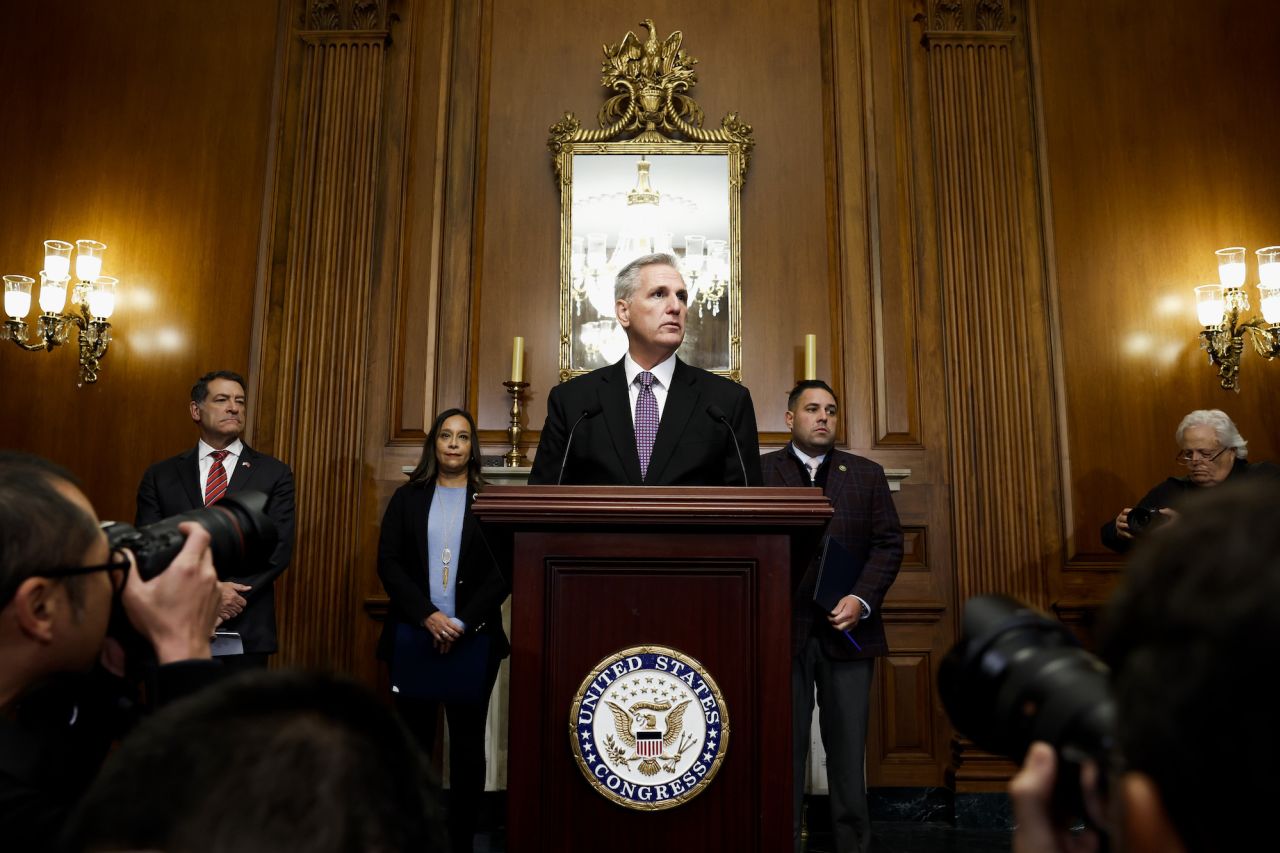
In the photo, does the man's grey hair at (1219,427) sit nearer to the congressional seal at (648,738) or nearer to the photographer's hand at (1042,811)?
the congressional seal at (648,738)

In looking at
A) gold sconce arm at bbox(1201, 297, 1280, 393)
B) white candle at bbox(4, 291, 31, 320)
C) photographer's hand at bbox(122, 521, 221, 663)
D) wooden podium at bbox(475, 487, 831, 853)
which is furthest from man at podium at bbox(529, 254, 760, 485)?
white candle at bbox(4, 291, 31, 320)

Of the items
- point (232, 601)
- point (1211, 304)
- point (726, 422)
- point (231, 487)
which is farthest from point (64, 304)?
point (1211, 304)

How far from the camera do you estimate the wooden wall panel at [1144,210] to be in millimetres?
4520

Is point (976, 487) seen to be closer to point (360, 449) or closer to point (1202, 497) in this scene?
point (360, 449)

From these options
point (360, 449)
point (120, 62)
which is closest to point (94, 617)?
point (360, 449)

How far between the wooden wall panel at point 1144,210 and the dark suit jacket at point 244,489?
3288 millimetres

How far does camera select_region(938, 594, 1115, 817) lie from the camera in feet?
2.14

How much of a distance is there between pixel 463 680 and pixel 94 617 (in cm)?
242

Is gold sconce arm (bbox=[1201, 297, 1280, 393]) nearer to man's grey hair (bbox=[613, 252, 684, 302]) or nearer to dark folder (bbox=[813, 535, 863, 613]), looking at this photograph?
dark folder (bbox=[813, 535, 863, 613])

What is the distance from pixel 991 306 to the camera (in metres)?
4.59

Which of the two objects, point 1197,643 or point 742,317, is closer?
point 1197,643

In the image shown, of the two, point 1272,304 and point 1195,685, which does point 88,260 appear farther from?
point 1272,304

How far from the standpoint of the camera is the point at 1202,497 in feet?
1.72

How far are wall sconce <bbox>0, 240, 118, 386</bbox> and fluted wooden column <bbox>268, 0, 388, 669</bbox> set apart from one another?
0.73m
